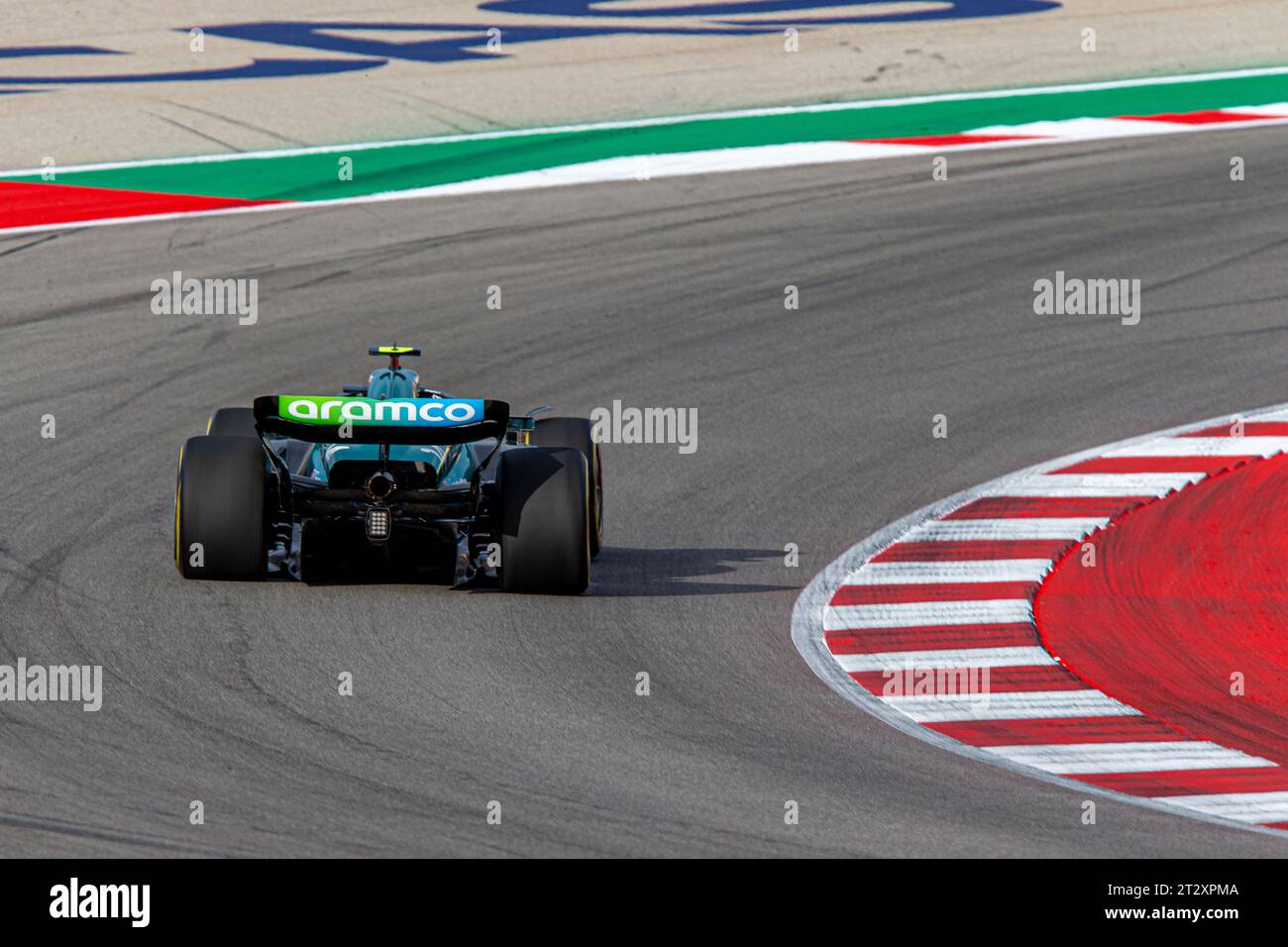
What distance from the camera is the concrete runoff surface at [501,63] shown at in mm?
20641

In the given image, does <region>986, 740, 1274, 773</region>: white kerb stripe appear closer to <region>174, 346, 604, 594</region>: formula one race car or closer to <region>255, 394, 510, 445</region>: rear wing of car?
<region>174, 346, 604, 594</region>: formula one race car

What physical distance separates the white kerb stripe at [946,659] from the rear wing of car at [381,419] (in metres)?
2.04

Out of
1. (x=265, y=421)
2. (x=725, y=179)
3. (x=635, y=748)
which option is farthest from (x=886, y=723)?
(x=725, y=179)

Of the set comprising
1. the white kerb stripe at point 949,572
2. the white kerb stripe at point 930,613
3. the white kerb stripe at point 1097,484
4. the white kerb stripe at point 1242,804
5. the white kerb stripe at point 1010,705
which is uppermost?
the white kerb stripe at point 1097,484

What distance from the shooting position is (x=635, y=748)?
26.8 feet

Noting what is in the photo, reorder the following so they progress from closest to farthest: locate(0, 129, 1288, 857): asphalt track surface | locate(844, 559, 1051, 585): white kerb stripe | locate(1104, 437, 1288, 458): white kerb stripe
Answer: locate(0, 129, 1288, 857): asphalt track surface → locate(844, 559, 1051, 585): white kerb stripe → locate(1104, 437, 1288, 458): white kerb stripe

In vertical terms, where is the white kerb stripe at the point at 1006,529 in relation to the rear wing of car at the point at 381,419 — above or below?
below

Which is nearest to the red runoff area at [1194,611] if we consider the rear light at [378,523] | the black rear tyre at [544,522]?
the black rear tyre at [544,522]

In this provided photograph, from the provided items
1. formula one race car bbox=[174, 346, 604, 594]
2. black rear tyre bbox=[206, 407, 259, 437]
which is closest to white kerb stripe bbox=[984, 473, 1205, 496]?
formula one race car bbox=[174, 346, 604, 594]

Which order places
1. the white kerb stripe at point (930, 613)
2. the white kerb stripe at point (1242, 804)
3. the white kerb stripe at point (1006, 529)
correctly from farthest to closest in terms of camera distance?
the white kerb stripe at point (1006, 529)
the white kerb stripe at point (930, 613)
the white kerb stripe at point (1242, 804)

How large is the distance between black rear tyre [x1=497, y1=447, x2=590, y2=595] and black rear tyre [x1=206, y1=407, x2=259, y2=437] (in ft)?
5.55

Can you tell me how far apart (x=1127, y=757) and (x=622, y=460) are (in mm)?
5210

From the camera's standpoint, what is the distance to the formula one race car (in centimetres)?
1004

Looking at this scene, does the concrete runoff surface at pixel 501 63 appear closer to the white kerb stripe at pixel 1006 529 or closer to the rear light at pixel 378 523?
the white kerb stripe at pixel 1006 529
